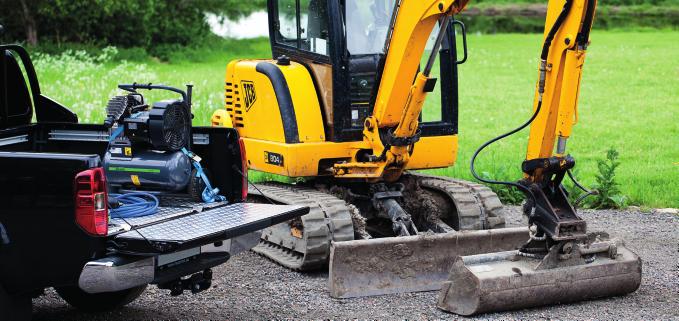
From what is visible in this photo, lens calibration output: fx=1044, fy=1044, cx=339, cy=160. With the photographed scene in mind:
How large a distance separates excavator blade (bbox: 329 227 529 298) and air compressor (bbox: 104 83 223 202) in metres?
1.20

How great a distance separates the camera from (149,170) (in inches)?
284

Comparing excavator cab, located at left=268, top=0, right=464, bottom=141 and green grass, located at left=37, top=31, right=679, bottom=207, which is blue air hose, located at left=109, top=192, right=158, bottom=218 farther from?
green grass, located at left=37, top=31, right=679, bottom=207

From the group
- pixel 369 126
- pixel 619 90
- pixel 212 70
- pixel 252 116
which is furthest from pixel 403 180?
pixel 212 70

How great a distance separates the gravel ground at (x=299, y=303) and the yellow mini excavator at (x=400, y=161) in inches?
4.9

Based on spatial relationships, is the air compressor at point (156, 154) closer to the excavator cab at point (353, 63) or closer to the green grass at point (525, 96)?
the excavator cab at point (353, 63)

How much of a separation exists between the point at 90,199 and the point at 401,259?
3050 millimetres

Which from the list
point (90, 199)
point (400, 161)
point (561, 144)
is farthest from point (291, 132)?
point (90, 199)

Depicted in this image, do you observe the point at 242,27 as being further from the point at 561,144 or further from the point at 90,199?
the point at 90,199

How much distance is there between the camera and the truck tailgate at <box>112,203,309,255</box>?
6.03 m

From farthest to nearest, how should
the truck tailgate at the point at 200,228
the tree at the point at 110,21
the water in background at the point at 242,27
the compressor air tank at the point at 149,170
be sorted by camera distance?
the water in background at the point at 242,27 < the tree at the point at 110,21 < the compressor air tank at the point at 149,170 < the truck tailgate at the point at 200,228

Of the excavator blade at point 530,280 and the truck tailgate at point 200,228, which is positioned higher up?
the truck tailgate at point 200,228

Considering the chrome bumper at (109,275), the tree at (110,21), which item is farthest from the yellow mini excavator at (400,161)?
the tree at (110,21)

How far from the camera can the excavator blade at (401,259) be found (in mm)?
8008

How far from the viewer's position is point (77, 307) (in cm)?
741
